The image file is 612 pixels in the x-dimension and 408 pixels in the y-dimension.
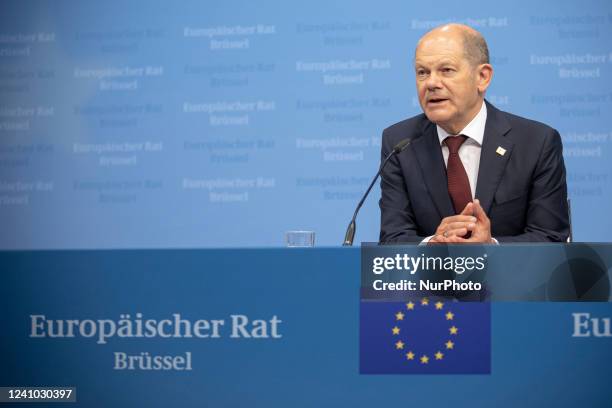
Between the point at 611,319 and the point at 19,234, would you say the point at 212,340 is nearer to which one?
the point at 611,319

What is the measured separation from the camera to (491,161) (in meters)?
2.90

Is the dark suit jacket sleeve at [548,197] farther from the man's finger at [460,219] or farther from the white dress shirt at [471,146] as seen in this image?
the man's finger at [460,219]

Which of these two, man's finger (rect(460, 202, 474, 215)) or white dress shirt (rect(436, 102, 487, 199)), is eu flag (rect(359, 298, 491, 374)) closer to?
man's finger (rect(460, 202, 474, 215))

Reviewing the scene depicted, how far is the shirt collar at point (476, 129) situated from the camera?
299 cm

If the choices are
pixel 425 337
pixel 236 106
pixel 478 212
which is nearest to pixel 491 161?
pixel 478 212

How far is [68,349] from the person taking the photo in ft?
6.74

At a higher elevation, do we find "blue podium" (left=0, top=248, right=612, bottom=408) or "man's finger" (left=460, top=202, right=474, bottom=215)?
"man's finger" (left=460, top=202, right=474, bottom=215)

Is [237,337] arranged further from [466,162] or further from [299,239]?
[466,162]

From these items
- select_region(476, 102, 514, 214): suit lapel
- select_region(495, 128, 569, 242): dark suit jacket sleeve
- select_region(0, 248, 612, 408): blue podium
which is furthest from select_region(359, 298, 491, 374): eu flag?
select_region(476, 102, 514, 214): suit lapel

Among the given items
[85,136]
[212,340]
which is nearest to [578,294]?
[212,340]

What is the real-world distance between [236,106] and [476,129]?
6.50 feet

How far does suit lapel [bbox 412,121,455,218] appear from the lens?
2.91 meters

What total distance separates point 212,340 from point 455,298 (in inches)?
23.5

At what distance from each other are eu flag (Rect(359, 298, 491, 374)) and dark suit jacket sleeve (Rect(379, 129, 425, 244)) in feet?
2.76
